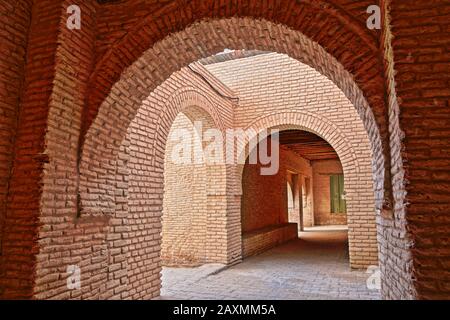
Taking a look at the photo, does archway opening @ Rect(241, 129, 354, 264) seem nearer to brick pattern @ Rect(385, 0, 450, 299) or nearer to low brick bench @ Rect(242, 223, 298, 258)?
low brick bench @ Rect(242, 223, 298, 258)

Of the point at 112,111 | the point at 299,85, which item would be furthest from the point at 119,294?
the point at 299,85

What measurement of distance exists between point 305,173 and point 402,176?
15.6 metres

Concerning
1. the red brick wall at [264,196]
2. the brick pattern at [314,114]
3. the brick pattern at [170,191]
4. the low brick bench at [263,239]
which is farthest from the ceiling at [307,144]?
the brick pattern at [170,191]

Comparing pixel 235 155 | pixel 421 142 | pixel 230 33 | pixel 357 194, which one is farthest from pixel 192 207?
pixel 421 142

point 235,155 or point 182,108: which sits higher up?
point 182,108

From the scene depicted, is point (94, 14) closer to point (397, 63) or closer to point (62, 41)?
point (62, 41)

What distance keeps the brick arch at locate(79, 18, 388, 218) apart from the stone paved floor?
275 centimetres

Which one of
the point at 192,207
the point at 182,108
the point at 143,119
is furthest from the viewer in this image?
the point at 192,207

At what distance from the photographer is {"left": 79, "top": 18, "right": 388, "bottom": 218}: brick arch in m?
3.37

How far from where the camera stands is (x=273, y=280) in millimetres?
6289

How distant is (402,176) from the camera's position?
230 centimetres

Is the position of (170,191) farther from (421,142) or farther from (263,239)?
(421,142)

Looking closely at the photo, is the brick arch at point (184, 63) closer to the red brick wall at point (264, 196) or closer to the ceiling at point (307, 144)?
the red brick wall at point (264, 196)

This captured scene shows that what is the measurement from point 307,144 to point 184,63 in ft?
32.8
